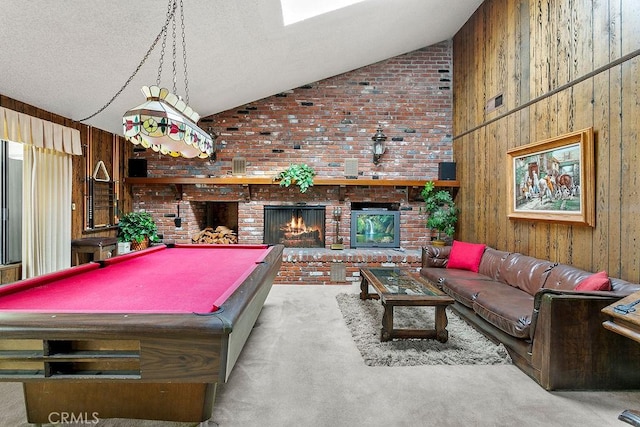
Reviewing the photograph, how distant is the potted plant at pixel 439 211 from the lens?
198 inches

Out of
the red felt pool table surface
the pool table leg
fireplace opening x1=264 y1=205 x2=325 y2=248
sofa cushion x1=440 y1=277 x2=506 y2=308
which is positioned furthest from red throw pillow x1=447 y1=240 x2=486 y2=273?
the pool table leg

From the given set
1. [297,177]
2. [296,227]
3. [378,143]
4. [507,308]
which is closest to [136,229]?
[296,227]

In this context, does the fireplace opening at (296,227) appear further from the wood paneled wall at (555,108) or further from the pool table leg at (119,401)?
the pool table leg at (119,401)

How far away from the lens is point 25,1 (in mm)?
2189

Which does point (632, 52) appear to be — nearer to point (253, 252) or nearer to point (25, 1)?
point (253, 252)

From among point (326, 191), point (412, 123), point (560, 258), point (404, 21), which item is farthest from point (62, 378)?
point (412, 123)

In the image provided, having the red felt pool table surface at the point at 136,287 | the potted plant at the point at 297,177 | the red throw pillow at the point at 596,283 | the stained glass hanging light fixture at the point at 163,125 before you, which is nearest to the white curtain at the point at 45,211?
the red felt pool table surface at the point at 136,287

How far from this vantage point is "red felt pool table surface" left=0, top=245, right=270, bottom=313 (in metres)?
1.54

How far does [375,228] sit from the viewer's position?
553 centimetres

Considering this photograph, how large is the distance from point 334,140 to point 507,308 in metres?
3.73

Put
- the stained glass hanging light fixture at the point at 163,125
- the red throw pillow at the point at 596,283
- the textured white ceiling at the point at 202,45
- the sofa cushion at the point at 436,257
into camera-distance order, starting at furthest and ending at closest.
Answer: the sofa cushion at the point at 436,257
the textured white ceiling at the point at 202,45
the red throw pillow at the point at 596,283
the stained glass hanging light fixture at the point at 163,125

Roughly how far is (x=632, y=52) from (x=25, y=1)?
422 cm

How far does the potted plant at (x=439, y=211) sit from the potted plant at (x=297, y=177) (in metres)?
1.83

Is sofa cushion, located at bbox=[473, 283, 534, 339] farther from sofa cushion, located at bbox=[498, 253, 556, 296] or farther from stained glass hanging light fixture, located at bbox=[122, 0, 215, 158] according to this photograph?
stained glass hanging light fixture, located at bbox=[122, 0, 215, 158]
